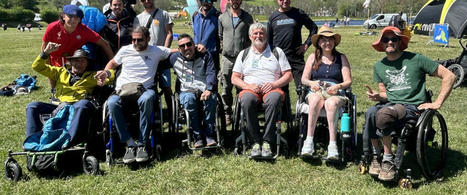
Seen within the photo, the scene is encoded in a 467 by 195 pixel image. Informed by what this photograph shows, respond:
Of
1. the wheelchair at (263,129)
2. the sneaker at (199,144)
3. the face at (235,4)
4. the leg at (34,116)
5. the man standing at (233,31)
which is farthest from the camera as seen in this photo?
the man standing at (233,31)

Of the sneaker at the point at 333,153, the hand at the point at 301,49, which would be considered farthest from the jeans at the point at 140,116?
the hand at the point at 301,49

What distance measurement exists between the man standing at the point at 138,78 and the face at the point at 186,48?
298 mm

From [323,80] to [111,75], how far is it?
8.66ft

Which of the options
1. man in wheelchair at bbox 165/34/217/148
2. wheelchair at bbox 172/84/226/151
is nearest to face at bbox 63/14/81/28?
man in wheelchair at bbox 165/34/217/148

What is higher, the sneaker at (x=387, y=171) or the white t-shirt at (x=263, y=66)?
the white t-shirt at (x=263, y=66)

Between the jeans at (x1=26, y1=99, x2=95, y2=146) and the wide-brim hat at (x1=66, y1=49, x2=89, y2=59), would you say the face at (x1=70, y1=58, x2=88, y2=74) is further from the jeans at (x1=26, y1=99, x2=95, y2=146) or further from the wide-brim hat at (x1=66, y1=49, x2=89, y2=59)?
the jeans at (x1=26, y1=99, x2=95, y2=146)

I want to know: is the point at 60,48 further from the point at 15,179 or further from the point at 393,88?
the point at 393,88

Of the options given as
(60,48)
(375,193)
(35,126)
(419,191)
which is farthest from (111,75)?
(419,191)

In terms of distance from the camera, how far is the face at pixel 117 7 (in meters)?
5.18

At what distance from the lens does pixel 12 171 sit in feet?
12.8

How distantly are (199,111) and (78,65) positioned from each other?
1573mm

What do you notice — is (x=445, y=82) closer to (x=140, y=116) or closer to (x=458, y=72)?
(x=140, y=116)

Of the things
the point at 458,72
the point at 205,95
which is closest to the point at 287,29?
the point at 205,95

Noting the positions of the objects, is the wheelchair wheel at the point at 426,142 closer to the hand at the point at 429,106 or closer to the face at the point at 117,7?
the hand at the point at 429,106
